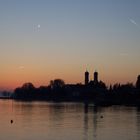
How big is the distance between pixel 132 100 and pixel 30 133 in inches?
5882

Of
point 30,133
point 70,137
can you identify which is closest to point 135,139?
point 70,137

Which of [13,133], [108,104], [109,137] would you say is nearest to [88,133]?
[109,137]

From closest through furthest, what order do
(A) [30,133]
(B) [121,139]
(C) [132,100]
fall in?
(B) [121,139], (A) [30,133], (C) [132,100]

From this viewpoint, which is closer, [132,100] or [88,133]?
[88,133]

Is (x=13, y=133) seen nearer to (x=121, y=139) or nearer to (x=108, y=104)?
(x=121, y=139)

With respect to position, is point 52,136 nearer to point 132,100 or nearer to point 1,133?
point 1,133

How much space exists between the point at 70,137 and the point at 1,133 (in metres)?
9.65

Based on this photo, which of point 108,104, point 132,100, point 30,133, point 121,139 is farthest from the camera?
point 132,100

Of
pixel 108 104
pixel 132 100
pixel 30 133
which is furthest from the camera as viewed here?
pixel 132 100

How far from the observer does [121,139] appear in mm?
45094

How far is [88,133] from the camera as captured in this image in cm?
5169

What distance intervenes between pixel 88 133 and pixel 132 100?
146608mm

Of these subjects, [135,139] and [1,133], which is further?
[1,133]

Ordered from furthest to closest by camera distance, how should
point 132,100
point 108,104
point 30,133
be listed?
point 132,100 → point 108,104 → point 30,133
